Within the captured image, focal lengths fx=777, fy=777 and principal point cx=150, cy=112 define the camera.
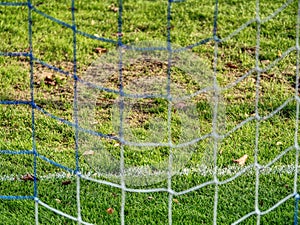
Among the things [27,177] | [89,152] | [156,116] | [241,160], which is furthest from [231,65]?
[27,177]

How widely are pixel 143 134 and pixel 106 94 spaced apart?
77cm

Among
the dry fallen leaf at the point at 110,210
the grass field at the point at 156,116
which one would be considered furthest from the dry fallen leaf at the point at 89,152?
the dry fallen leaf at the point at 110,210

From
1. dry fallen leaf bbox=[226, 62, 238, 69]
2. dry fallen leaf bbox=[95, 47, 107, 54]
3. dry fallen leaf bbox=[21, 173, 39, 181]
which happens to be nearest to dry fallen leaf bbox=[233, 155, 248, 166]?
dry fallen leaf bbox=[21, 173, 39, 181]

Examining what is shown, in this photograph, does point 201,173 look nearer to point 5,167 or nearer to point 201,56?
point 5,167

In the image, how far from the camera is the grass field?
15.0 ft

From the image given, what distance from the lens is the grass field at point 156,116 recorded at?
15.0ft

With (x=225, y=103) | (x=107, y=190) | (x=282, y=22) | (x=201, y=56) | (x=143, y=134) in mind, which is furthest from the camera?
(x=282, y=22)

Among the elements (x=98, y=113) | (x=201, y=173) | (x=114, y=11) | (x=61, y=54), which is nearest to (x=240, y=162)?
(x=201, y=173)

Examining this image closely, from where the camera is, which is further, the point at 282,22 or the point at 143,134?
the point at 282,22

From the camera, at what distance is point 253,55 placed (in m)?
6.70

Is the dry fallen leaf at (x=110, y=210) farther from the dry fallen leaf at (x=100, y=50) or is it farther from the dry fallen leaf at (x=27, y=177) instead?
the dry fallen leaf at (x=100, y=50)

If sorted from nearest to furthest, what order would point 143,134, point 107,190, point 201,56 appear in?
point 107,190
point 143,134
point 201,56

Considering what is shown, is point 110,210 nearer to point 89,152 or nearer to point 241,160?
point 89,152

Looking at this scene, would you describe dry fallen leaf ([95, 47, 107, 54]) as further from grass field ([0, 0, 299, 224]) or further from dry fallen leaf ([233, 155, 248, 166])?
dry fallen leaf ([233, 155, 248, 166])
